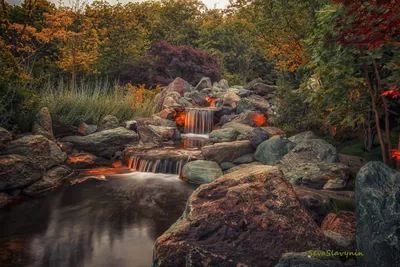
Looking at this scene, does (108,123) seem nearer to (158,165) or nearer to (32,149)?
(158,165)

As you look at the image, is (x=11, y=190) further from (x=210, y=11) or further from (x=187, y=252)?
(x=210, y=11)

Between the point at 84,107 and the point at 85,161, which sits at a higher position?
the point at 84,107

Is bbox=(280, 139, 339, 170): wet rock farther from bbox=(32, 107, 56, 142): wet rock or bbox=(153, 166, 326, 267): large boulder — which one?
bbox=(32, 107, 56, 142): wet rock

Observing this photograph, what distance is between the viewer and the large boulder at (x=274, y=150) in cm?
805

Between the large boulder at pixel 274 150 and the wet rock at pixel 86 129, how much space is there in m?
6.05

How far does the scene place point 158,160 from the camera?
9.75m

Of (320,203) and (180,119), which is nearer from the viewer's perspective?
(320,203)

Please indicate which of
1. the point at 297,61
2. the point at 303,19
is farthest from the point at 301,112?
the point at 303,19

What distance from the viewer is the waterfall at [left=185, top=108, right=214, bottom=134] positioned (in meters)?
14.8

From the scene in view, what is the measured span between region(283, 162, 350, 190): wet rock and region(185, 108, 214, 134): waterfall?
27.4 feet

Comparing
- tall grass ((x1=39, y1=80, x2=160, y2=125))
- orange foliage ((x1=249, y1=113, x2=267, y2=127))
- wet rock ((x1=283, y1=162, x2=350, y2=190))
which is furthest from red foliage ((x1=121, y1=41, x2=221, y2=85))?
wet rock ((x1=283, y1=162, x2=350, y2=190))

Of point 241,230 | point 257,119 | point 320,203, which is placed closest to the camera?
point 241,230

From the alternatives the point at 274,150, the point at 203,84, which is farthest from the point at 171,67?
the point at 274,150

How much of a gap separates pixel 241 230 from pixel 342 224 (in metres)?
1.67
